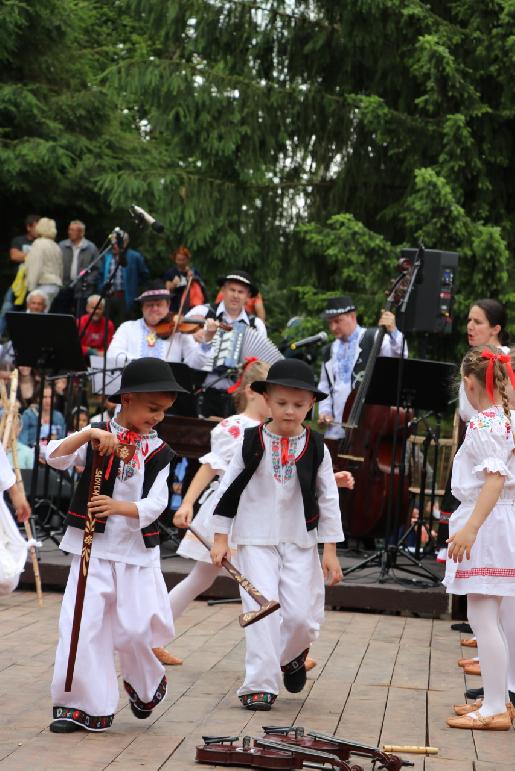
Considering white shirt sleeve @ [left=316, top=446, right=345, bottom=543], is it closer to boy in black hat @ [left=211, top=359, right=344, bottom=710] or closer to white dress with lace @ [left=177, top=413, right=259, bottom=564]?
boy in black hat @ [left=211, top=359, right=344, bottom=710]

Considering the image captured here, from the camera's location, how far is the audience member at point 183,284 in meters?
14.4

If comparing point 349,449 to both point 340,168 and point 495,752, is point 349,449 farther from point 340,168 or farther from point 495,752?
point 340,168

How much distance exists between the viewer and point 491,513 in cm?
607

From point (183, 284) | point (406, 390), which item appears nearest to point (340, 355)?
point (406, 390)

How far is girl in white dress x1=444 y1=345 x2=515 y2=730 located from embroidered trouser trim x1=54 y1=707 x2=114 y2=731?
5.09ft

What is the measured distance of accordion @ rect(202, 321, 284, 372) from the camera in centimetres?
1118

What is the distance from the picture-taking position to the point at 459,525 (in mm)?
6082

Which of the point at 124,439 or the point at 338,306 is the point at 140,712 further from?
the point at 338,306

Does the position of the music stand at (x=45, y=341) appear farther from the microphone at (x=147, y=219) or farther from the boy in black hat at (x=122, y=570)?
the boy in black hat at (x=122, y=570)

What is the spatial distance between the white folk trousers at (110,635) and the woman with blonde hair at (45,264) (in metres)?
10.5

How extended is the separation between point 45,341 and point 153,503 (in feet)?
16.2

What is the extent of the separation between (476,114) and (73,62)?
9091mm

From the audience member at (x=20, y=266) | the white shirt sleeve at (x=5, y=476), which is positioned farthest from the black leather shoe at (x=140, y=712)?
the audience member at (x=20, y=266)

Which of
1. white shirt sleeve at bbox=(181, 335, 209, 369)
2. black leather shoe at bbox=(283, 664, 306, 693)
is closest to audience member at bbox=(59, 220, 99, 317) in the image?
white shirt sleeve at bbox=(181, 335, 209, 369)
